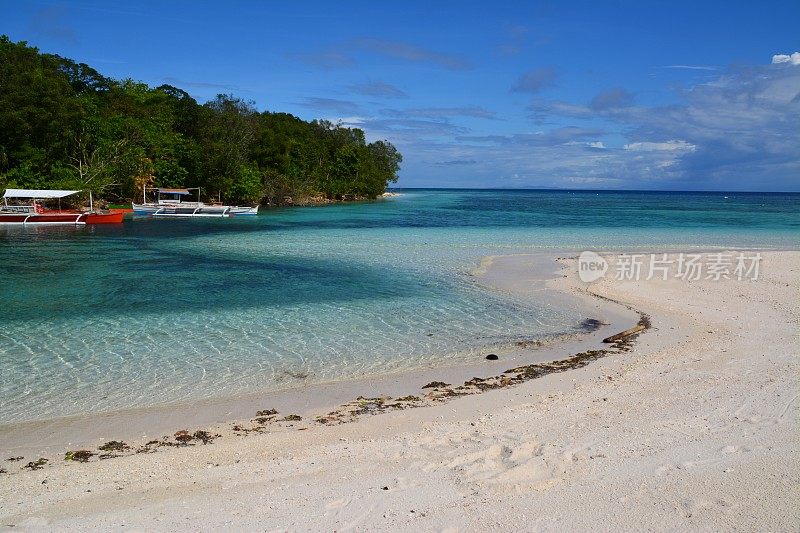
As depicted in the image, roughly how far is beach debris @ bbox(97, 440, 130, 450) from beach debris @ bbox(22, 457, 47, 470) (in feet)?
1.69

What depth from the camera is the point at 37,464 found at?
577 centimetres

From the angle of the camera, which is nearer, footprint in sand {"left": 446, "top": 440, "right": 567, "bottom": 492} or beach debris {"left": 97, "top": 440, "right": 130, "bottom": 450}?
footprint in sand {"left": 446, "top": 440, "right": 567, "bottom": 492}

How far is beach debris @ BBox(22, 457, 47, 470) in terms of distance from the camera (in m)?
5.69

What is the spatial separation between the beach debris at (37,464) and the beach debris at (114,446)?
1.69 ft

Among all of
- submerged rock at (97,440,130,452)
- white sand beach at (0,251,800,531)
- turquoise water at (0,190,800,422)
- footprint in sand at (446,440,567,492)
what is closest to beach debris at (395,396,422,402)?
white sand beach at (0,251,800,531)

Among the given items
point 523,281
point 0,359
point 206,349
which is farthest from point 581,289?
point 0,359

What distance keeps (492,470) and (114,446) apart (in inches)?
156

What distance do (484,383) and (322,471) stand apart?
3607 millimetres

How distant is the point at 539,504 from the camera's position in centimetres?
456

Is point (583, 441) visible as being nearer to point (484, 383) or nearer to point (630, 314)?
point (484, 383)

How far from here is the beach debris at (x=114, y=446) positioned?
616 cm

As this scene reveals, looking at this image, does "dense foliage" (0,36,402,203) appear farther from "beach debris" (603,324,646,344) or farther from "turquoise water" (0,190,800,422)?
"beach debris" (603,324,646,344)

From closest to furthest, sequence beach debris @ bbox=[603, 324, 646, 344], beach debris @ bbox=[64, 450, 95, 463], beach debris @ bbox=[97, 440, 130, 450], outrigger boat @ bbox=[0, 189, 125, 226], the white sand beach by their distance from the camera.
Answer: the white sand beach, beach debris @ bbox=[64, 450, 95, 463], beach debris @ bbox=[97, 440, 130, 450], beach debris @ bbox=[603, 324, 646, 344], outrigger boat @ bbox=[0, 189, 125, 226]

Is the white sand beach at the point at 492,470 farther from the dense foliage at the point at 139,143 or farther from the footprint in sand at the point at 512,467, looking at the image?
the dense foliage at the point at 139,143
